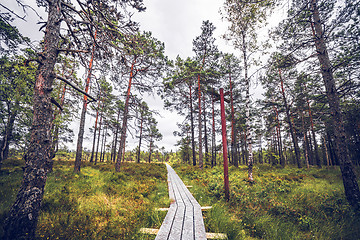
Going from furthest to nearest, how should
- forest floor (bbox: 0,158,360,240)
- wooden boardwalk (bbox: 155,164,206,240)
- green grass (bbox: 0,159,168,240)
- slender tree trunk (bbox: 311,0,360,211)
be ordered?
slender tree trunk (bbox: 311,0,360,211)
forest floor (bbox: 0,158,360,240)
green grass (bbox: 0,159,168,240)
wooden boardwalk (bbox: 155,164,206,240)

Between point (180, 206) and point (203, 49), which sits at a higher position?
point (203, 49)

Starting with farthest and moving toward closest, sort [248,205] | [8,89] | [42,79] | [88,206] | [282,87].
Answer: [282,87] < [8,89] < [248,205] < [88,206] < [42,79]

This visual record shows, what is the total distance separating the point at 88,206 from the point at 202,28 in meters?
17.9

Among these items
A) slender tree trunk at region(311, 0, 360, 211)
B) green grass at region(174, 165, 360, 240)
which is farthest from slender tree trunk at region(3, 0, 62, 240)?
slender tree trunk at region(311, 0, 360, 211)

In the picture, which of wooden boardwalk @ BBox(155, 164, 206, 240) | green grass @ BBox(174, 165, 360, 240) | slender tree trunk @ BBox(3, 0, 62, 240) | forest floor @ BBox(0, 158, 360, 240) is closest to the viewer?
slender tree trunk @ BBox(3, 0, 62, 240)

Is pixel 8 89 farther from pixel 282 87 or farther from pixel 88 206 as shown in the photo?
pixel 282 87

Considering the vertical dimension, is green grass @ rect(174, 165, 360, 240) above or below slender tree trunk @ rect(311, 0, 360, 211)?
below

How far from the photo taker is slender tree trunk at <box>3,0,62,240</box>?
8.22 feet

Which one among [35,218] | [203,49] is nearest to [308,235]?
[35,218]

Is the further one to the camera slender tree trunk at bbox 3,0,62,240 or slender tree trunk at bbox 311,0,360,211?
slender tree trunk at bbox 311,0,360,211

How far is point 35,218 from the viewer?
2684 mm

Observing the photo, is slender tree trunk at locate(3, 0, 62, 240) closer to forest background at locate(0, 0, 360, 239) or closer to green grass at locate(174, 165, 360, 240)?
forest background at locate(0, 0, 360, 239)

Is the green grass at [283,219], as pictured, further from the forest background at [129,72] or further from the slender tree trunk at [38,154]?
the slender tree trunk at [38,154]

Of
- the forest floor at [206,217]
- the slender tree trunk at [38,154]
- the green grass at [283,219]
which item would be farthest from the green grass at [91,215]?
Answer: the green grass at [283,219]
